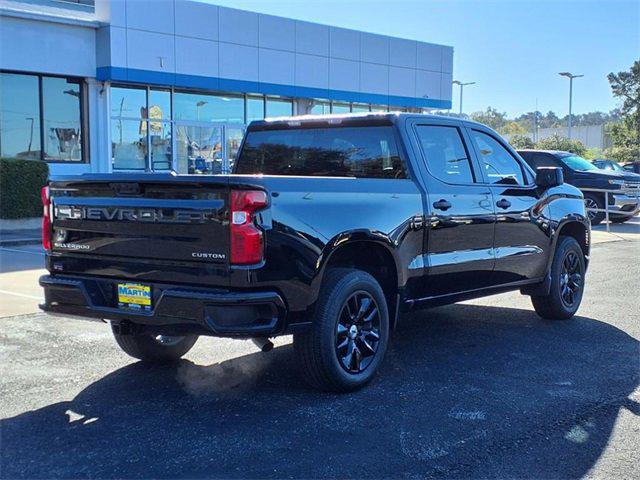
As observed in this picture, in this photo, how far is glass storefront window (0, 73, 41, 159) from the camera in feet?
61.3

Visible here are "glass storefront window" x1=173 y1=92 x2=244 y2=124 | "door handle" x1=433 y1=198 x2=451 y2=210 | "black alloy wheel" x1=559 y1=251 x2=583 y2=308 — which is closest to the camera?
"door handle" x1=433 y1=198 x2=451 y2=210


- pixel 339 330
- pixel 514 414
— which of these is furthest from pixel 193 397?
pixel 514 414

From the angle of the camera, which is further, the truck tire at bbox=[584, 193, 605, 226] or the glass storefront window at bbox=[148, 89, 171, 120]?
the glass storefront window at bbox=[148, 89, 171, 120]

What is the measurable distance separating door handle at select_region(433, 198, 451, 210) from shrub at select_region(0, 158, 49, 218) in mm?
12842

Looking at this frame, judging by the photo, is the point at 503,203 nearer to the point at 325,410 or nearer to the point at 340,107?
the point at 325,410

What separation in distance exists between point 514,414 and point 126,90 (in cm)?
1875

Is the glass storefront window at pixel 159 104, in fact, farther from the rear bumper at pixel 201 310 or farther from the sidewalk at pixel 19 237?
the rear bumper at pixel 201 310

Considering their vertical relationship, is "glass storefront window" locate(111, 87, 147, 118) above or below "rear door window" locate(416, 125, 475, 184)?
above

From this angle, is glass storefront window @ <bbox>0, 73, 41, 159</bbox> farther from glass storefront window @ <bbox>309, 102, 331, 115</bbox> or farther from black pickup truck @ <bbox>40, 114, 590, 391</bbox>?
→ black pickup truck @ <bbox>40, 114, 590, 391</bbox>

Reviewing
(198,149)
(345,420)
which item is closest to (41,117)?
(198,149)

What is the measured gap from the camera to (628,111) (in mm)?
60125

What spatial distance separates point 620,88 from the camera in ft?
197

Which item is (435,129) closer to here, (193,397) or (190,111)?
(193,397)

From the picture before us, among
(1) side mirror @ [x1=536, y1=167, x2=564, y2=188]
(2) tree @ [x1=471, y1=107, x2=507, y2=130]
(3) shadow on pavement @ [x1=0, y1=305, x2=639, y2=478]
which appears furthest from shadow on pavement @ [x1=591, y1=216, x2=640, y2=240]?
(2) tree @ [x1=471, y1=107, x2=507, y2=130]
